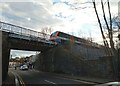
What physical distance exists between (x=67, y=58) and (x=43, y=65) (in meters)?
14.7

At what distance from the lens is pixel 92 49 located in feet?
122

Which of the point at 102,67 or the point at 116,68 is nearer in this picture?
the point at 116,68

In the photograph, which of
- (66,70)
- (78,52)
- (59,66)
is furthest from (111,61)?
(59,66)

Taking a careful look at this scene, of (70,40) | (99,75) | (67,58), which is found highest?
(70,40)

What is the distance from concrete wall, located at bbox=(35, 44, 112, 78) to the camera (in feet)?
99.7

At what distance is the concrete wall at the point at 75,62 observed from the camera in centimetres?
3039

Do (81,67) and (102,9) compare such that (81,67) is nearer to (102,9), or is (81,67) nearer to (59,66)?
(59,66)

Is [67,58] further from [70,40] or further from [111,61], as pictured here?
[111,61]

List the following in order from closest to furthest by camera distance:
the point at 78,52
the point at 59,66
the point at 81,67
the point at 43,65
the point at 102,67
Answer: the point at 102,67 → the point at 81,67 → the point at 78,52 → the point at 59,66 → the point at 43,65

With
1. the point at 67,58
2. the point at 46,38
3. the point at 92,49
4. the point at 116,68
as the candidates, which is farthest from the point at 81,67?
the point at 46,38

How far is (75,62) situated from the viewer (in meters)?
38.3

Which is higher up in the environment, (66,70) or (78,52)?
(78,52)

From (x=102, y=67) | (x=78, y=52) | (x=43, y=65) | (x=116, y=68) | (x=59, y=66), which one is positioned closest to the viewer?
(x=116, y=68)

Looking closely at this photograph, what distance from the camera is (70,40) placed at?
47188 mm
